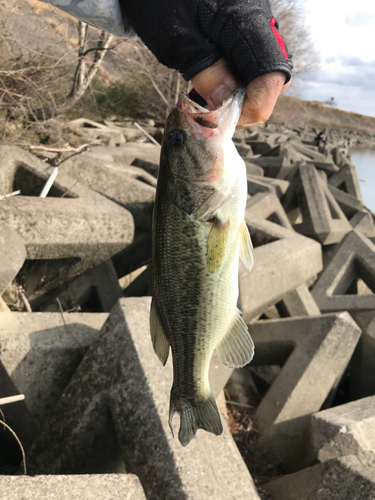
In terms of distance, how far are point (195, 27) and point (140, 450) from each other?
2299mm

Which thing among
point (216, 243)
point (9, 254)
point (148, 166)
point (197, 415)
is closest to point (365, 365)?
point (197, 415)

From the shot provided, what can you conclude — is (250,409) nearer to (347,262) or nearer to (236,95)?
(347,262)

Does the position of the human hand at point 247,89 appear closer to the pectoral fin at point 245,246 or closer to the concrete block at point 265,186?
the pectoral fin at point 245,246

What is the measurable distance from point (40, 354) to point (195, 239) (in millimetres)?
1876

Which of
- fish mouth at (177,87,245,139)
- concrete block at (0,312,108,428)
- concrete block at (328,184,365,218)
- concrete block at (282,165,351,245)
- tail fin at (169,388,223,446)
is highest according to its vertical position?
fish mouth at (177,87,245,139)

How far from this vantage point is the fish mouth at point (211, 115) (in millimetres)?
1887

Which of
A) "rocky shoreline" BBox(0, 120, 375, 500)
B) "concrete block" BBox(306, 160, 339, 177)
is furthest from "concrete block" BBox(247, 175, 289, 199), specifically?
"concrete block" BBox(306, 160, 339, 177)

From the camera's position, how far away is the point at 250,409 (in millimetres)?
4195

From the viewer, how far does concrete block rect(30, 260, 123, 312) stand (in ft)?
15.4

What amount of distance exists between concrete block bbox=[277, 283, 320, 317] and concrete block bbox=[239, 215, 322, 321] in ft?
0.71

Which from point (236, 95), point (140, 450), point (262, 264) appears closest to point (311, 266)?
point (262, 264)

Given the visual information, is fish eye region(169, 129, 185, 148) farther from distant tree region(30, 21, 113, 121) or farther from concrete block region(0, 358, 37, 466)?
distant tree region(30, 21, 113, 121)

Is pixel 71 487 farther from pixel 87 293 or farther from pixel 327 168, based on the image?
pixel 327 168

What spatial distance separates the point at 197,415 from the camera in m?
2.23
